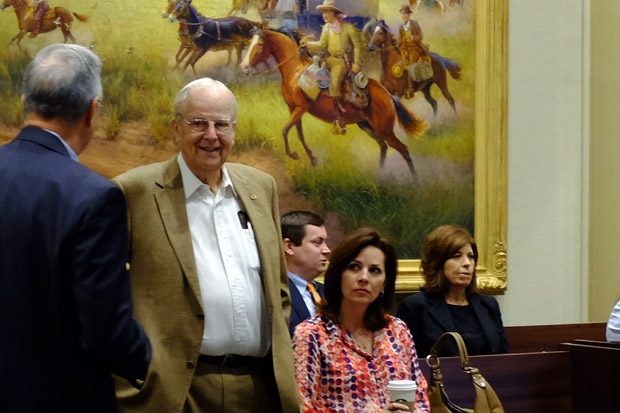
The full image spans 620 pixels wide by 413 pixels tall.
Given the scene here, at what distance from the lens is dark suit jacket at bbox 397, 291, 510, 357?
5.75 metres

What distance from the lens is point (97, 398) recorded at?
2.61 m

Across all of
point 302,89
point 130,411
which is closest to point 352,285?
point 130,411

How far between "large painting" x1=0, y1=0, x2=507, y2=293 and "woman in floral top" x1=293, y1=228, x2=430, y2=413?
246 centimetres

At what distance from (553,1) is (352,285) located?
4.86 meters

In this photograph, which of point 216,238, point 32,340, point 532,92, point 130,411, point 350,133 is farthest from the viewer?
point 532,92

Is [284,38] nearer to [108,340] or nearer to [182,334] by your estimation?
[182,334]

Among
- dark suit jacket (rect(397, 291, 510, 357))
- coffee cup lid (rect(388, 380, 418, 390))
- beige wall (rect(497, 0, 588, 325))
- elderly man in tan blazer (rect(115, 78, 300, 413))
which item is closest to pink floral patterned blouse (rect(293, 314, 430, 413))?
coffee cup lid (rect(388, 380, 418, 390))

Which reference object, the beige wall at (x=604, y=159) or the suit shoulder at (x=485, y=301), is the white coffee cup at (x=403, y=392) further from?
the beige wall at (x=604, y=159)

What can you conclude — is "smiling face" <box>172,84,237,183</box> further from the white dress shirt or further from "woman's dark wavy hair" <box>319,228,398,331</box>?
the white dress shirt

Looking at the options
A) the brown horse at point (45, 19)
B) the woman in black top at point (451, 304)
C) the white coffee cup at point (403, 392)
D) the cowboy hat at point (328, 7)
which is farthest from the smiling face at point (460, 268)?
the brown horse at point (45, 19)

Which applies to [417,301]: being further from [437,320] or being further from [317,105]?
[317,105]

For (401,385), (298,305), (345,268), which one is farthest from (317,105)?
(401,385)

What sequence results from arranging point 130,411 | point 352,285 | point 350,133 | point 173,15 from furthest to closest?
1. point 350,133
2. point 173,15
3. point 352,285
4. point 130,411

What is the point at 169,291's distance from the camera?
342cm
